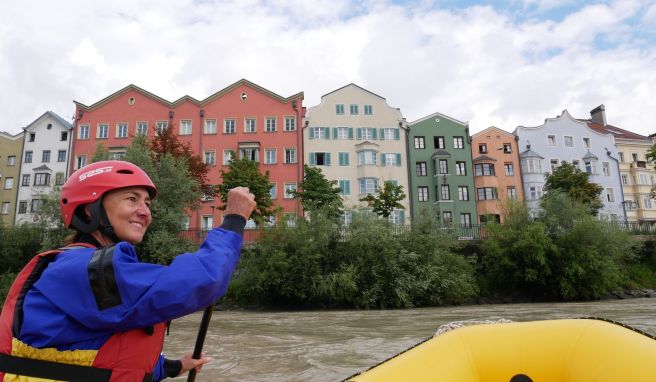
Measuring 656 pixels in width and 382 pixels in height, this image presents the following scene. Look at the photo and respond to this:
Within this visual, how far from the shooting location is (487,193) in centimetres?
3884

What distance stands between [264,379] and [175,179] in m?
18.7

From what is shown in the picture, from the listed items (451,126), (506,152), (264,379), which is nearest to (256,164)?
(451,126)

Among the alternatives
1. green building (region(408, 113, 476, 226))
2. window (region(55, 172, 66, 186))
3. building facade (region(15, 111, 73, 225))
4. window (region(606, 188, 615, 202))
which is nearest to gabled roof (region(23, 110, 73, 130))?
building facade (region(15, 111, 73, 225))

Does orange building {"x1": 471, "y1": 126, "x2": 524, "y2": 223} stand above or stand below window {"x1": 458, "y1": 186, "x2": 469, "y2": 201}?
above

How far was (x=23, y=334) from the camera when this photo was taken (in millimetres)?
1596

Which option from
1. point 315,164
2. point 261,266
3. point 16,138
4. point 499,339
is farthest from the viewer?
point 16,138

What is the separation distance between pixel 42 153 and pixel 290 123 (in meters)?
21.3

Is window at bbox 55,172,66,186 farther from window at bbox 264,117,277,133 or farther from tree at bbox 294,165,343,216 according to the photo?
window at bbox 264,117,277,133

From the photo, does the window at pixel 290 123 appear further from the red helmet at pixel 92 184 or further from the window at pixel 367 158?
the red helmet at pixel 92 184

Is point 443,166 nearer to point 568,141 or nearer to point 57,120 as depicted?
point 568,141

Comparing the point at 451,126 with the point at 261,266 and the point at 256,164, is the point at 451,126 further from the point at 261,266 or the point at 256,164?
the point at 261,266

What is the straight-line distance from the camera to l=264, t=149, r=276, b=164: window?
123 ft

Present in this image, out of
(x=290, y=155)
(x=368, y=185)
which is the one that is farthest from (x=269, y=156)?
(x=368, y=185)

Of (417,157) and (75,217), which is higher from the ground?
(417,157)
